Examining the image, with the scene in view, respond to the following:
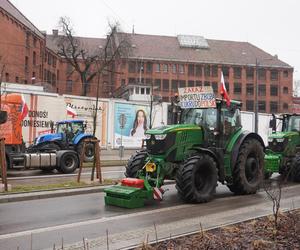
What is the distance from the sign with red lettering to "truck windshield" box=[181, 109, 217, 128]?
0.62 ft

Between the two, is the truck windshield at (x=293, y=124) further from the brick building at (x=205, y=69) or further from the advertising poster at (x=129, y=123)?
the brick building at (x=205, y=69)

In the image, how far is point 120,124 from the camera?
39.8 meters

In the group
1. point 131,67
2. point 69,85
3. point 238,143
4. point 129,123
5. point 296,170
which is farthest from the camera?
point 131,67

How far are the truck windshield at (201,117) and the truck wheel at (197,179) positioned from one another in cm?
128

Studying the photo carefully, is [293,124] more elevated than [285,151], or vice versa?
[293,124]

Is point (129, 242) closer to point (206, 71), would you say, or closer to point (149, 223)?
point (149, 223)

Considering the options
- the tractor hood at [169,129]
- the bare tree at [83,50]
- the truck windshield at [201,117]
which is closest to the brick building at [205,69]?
the bare tree at [83,50]

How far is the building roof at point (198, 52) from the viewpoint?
10662 cm

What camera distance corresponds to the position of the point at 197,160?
11.9m

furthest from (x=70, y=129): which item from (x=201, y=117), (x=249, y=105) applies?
(x=249, y=105)

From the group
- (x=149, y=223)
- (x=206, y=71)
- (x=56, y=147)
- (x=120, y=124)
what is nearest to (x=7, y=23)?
(x=120, y=124)

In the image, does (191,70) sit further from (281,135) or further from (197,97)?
(197,97)

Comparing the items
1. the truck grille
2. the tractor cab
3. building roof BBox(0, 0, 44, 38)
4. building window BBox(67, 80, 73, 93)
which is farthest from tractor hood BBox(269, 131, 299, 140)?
building window BBox(67, 80, 73, 93)

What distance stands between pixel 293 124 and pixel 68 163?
10435mm
